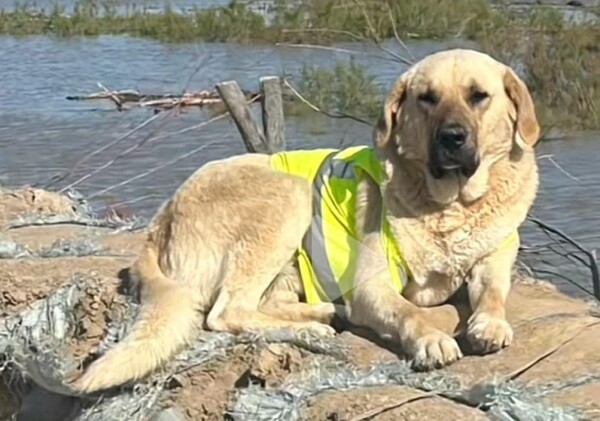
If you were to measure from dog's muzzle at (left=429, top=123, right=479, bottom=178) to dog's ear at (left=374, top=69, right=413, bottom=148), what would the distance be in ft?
0.90

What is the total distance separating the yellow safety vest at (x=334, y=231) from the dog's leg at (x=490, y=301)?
1.21 feet

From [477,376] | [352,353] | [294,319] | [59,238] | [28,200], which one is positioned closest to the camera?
[477,376]

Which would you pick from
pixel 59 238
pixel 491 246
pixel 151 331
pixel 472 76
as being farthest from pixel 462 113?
pixel 59 238

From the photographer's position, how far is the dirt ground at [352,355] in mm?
4203

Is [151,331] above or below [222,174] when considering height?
below

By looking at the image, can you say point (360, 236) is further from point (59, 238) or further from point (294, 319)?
point (59, 238)

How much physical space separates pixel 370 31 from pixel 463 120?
2913 millimetres

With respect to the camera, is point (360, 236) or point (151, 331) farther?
point (360, 236)

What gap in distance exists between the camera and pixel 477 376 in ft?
14.4

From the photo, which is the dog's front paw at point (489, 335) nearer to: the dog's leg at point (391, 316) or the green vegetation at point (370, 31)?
the dog's leg at point (391, 316)

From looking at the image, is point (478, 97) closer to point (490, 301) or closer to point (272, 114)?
point (490, 301)

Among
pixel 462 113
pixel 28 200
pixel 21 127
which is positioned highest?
pixel 462 113

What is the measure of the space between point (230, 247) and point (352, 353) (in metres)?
0.80

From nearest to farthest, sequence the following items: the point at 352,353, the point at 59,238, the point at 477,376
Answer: the point at 477,376 → the point at 352,353 → the point at 59,238
